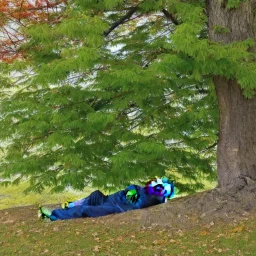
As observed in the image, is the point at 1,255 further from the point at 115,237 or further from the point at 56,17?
the point at 56,17

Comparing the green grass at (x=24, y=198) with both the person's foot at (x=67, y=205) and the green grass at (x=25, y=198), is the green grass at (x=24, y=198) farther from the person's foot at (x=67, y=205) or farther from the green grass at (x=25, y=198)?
the person's foot at (x=67, y=205)

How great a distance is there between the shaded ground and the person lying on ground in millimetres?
273

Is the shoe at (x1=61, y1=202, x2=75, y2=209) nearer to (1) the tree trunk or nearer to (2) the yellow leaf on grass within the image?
(1) the tree trunk

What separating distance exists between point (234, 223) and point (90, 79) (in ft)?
10.8

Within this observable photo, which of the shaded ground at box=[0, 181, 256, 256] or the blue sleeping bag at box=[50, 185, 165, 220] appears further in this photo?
the blue sleeping bag at box=[50, 185, 165, 220]

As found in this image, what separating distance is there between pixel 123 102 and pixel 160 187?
1.79 meters

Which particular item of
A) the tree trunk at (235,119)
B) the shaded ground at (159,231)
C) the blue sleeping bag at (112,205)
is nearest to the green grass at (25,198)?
the blue sleeping bag at (112,205)

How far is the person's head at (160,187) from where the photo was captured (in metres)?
7.82

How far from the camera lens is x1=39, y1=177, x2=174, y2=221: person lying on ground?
25.1 feet

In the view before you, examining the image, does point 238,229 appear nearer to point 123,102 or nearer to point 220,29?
point 123,102

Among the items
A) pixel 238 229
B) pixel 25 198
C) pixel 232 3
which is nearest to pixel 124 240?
pixel 238 229

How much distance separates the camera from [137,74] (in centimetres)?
592

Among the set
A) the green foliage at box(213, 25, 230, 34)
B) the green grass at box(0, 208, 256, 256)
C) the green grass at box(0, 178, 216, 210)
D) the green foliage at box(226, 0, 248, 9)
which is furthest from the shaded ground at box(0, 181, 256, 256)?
the green grass at box(0, 178, 216, 210)

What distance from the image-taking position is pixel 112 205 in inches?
311
